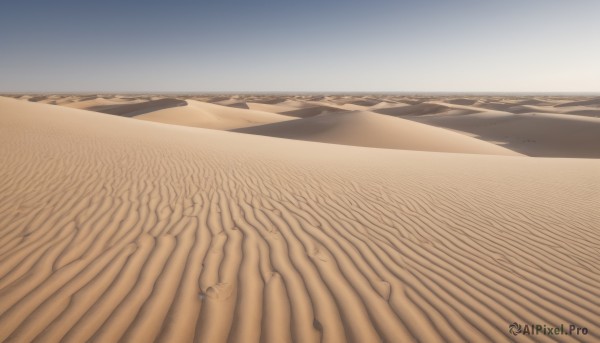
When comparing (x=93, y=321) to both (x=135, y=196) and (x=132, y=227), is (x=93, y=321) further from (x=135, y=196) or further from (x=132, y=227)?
(x=135, y=196)

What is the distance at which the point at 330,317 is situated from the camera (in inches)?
96.7

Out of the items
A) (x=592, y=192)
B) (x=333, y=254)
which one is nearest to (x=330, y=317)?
(x=333, y=254)

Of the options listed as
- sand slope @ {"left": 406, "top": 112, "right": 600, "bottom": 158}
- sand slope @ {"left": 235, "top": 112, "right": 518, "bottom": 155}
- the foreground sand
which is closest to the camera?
the foreground sand

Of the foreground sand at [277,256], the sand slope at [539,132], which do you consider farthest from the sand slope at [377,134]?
the foreground sand at [277,256]

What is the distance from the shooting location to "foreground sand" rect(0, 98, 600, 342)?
237 centimetres

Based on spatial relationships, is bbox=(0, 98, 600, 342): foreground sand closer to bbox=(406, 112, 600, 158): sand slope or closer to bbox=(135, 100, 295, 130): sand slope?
bbox=(406, 112, 600, 158): sand slope

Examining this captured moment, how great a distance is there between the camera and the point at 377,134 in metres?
20.4

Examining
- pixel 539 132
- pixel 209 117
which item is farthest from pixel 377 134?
pixel 209 117

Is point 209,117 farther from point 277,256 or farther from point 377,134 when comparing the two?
point 277,256

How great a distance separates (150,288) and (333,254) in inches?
71.9

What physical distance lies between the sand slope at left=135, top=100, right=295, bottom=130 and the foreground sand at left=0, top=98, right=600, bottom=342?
23.9 meters

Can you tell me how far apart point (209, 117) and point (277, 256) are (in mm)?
31421

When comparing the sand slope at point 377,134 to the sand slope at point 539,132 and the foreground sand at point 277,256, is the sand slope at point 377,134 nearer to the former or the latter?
the sand slope at point 539,132

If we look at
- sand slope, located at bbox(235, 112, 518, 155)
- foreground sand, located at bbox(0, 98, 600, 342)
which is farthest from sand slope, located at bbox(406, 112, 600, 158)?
foreground sand, located at bbox(0, 98, 600, 342)
